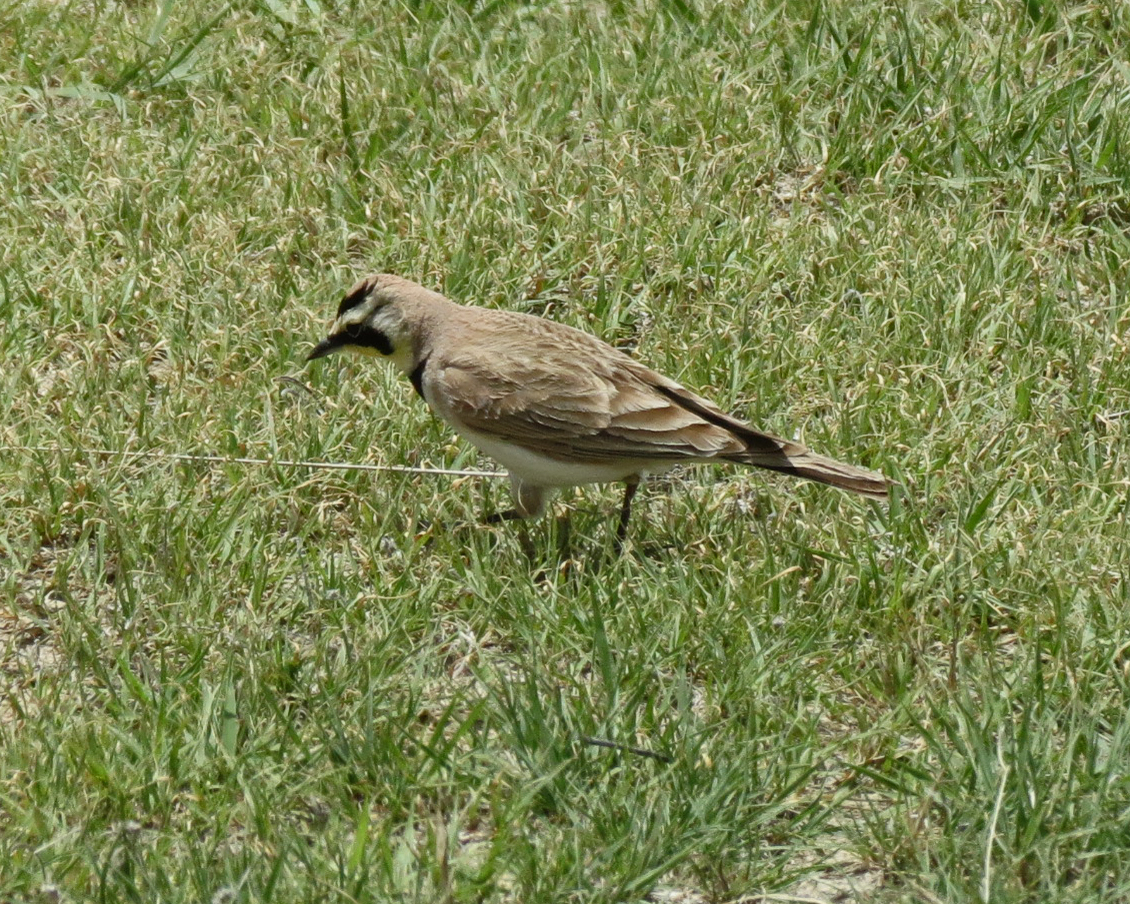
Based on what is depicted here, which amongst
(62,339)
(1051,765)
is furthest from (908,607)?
(62,339)

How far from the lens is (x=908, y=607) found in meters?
5.72

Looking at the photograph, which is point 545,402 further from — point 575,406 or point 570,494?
point 570,494

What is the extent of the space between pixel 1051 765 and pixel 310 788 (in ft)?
6.69

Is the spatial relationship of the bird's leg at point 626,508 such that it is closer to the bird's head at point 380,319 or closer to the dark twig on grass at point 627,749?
the bird's head at point 380,319

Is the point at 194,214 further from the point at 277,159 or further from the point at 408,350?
the point at 408,350

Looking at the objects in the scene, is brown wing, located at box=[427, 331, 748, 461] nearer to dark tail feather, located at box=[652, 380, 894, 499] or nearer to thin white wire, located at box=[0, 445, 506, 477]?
dark tail feather, located at box=[652, 380, 894, 499]

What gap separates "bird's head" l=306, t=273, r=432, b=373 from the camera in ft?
21.9

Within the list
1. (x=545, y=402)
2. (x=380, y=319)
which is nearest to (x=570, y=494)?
(x=545, y=402)

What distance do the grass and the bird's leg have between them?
106 mm

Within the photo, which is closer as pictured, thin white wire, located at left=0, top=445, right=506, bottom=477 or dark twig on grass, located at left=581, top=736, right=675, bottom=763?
dark twig on grass, located at left=581, top=736, right=675, bottom=763

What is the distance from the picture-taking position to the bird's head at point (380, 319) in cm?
667

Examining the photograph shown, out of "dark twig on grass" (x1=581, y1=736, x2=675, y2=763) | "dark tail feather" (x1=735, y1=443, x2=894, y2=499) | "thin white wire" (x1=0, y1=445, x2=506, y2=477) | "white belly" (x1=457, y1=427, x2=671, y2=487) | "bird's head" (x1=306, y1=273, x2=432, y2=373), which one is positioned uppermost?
"bird's head" (x1=306, y1=273, x2=432, y2=373)

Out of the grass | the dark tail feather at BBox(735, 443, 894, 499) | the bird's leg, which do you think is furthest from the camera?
the bird's leg

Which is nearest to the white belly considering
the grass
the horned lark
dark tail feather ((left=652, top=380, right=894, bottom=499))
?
the horned lark
